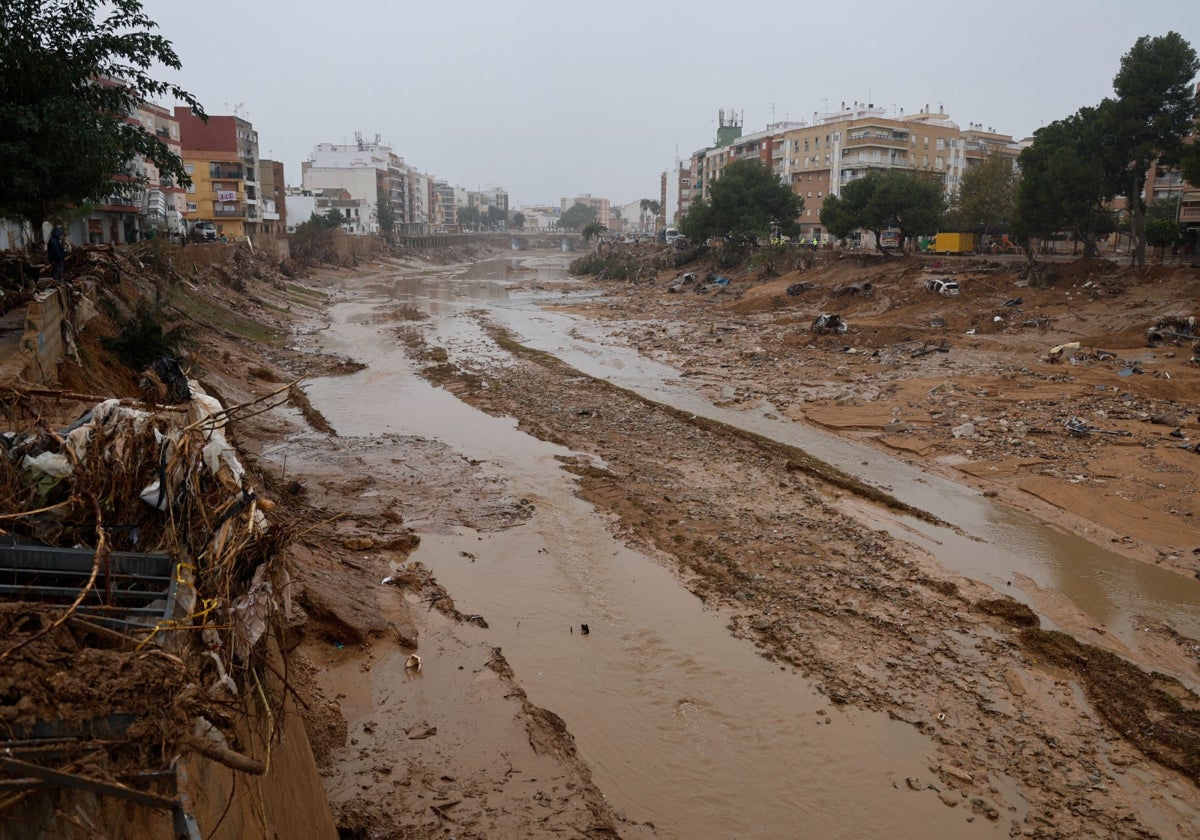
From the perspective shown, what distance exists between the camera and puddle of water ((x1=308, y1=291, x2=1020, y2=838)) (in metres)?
7.53

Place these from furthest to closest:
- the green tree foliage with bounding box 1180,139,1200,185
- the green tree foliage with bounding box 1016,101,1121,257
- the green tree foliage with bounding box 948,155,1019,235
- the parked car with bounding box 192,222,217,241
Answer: the parked car with bounding box 192,222,217,241 → the green tree foliage with bounding box 948,155,1019,235 → the green tree foliage with bounding box 1016,101,1121,257 → the green tree foliage with bounding box 1180,139,1200,185

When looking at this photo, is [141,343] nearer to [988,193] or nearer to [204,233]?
[204,233]

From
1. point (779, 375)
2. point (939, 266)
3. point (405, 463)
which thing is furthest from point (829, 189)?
point (405, 463)

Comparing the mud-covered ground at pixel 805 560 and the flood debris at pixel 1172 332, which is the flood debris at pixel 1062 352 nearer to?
the mud-covered ground at pixel 805 560

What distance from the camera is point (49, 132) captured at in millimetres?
12766

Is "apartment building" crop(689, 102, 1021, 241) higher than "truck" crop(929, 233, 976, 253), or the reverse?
"apartment building" crop(689, 102, 1021, 241)

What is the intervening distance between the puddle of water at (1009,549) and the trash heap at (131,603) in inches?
421

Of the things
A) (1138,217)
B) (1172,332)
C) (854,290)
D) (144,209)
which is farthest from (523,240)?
(1172,332)

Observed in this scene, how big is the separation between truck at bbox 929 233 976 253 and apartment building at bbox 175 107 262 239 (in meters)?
53.0

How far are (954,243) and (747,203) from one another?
1968 cm

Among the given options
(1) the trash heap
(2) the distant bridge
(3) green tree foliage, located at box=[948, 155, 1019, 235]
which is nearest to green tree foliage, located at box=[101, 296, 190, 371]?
(1) the trash heap

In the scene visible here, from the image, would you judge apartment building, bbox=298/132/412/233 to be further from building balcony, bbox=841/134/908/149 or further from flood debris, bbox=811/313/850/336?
flood debris, bbox=811/313/850/336

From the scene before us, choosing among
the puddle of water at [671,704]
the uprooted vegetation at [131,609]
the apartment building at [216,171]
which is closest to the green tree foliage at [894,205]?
the puddle of water at [671,704]

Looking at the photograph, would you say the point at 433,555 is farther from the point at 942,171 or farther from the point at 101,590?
the point at 942,171
